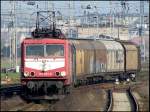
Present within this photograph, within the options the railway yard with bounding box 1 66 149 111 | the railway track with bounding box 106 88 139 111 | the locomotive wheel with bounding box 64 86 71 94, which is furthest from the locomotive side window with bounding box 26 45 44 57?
the railway track with bounding box 106 88 139 111

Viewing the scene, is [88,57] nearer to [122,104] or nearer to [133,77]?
[122,104]

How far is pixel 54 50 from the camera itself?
79.7ft

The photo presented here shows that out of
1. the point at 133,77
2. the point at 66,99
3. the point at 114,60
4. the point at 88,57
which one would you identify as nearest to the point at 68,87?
the point at 66,99

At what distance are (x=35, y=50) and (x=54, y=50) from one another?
2.60 feet

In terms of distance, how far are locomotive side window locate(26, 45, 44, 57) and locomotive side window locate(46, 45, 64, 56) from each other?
0.25 m

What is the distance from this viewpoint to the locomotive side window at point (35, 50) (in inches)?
952

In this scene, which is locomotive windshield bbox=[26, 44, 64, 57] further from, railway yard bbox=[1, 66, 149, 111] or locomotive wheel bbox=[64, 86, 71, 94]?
railway yard bbox=[1, 66, 149, 111]

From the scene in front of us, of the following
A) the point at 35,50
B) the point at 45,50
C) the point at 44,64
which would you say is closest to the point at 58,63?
the point at 44,64

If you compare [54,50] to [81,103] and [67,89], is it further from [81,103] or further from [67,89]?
[81,103]

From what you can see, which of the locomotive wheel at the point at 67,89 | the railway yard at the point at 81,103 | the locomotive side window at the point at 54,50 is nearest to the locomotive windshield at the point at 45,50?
the locomotive side window at the point at 54,50

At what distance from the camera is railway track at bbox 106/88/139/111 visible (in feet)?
74.6

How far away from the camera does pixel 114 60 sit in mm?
38938

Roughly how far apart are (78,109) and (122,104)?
4.06 meters

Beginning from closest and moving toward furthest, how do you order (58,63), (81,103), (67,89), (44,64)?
(81,103) → (44,64) → (58,63) → (67,89)
